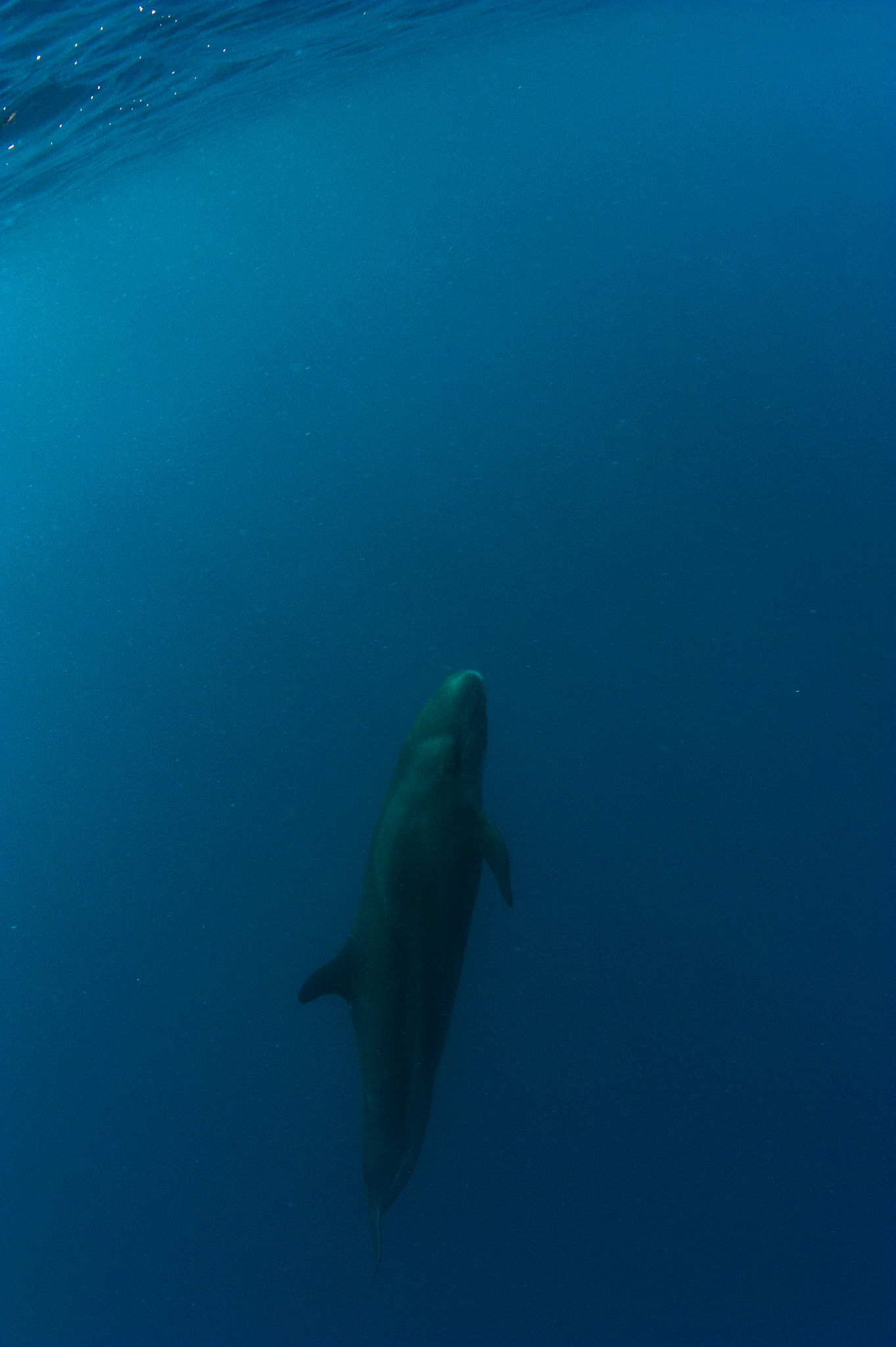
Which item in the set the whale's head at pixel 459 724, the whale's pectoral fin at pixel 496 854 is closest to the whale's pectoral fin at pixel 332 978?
the whale's pectoral fin at pixel 496 854

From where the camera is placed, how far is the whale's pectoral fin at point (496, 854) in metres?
5.59

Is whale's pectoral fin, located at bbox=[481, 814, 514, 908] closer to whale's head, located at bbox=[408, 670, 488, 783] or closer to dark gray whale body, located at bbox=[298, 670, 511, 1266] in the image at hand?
dark gray whale body, located at bbox=[298, 670, 511, 1266]

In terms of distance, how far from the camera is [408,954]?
17.7 ft

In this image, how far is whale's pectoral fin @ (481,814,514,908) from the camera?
5.59 m

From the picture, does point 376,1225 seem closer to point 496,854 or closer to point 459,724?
point 496,854

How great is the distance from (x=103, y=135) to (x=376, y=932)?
19571mm

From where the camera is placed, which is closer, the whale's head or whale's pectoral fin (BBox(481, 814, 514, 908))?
whale's pectoral fin (BBox(481, 814, 514, 908))

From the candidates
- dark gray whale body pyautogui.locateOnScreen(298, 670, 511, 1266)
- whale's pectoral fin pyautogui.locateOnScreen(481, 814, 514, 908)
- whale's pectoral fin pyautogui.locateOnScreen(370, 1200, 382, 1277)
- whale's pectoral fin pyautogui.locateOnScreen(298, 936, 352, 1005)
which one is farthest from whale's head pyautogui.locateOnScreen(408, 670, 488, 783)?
whale's pectoral fin pyautogui.locateOnScreen(370, 1200, 382, 1277)

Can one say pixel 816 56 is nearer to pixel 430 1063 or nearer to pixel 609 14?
pixel 609 14

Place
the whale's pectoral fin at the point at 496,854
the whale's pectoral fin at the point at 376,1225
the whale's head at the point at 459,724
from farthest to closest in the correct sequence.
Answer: the whale's head at the point at 459,724
the whale's pectoral fin at the point at 496,854
the whale's pectoral fin at the point at 376,1225

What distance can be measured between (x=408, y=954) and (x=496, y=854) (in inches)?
32.9

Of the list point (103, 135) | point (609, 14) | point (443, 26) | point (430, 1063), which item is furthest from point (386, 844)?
point (609, 14)

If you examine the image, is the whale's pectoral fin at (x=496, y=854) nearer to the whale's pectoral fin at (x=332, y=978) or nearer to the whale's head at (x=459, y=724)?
the whale's head at (x=459, y=724)

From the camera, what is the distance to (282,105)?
26.0 meters
